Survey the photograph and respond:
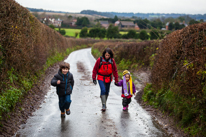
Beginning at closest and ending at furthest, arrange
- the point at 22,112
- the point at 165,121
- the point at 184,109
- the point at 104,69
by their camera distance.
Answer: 1. the point at 184,109
2. the point at 165,121
3. the point at 22,112
4. the point at 104,69

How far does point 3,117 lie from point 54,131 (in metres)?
1.39

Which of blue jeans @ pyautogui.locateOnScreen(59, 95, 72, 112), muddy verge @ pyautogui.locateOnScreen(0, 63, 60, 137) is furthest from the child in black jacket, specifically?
muddy verge @ pyautogui.locateOnScreen(0, 63, 60, 137)

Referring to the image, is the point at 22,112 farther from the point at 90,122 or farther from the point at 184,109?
the point at 184,109

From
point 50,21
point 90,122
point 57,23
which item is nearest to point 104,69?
point 90,122

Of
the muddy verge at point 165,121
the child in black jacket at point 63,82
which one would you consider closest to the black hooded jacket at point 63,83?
the child in black jacket at point 63,82

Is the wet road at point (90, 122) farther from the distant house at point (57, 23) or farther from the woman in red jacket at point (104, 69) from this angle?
the distant house at point (57, 23)

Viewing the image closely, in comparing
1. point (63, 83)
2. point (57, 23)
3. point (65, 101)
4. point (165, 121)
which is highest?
point (57, 23)

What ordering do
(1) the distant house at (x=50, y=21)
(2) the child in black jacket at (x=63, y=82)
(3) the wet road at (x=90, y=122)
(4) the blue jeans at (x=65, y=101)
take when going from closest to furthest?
1. (3) the wet road at (x=90, y=122)
2. (2) the child in black jacket at (x=63, y=82)
3. (4) the blue jeans at (x=65, y=101)
4. (1) the distant house at (x=50, y=21)

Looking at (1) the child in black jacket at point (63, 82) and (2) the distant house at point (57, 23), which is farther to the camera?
(2) the distant house at point (57, 23)

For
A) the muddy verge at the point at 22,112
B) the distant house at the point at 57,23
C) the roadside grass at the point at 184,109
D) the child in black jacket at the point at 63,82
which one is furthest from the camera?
the distant house at the point at 57,23

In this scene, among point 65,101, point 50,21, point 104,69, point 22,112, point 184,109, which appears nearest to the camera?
point 184,109

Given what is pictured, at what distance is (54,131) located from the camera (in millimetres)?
5945

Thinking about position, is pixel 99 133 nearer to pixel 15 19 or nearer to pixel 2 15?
pixel 2 15

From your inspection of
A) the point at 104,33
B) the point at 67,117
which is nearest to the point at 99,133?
the point at 67,117
